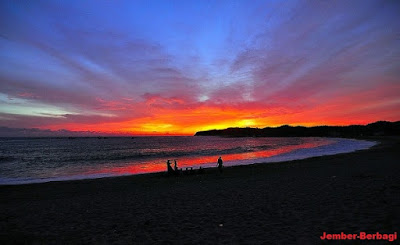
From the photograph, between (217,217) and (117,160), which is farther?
(117,160)

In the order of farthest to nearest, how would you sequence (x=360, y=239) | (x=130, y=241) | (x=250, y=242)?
(x=130, y=241) → (x=250, y=242) → (x=360, y=239)

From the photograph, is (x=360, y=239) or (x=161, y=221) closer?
(x=360, y=239)

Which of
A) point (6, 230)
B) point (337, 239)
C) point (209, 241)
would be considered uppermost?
point (337, 239)

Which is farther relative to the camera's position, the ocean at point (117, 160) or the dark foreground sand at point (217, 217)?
the ocean at point (117, 160)

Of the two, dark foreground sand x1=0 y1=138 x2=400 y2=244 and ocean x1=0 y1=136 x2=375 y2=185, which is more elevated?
dark foreground sand x1=0 y1=138 x2=400 y2=244

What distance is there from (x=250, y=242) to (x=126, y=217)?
533cm

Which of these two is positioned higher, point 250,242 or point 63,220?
point 250,242

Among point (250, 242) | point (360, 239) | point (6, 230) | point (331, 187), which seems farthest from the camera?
point (331, 187)

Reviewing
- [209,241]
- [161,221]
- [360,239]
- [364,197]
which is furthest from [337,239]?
[161,221]

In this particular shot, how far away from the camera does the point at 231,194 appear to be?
1194cm

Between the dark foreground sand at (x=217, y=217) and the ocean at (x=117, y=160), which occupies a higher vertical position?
the dark foreground sand at (x=217, y=217)

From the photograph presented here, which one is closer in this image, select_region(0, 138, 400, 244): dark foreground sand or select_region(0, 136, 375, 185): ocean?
select_region(0, 138, 400, 244): dark foreground sand

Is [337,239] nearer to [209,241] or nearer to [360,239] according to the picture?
[360,239]

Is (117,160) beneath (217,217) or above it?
beneath
